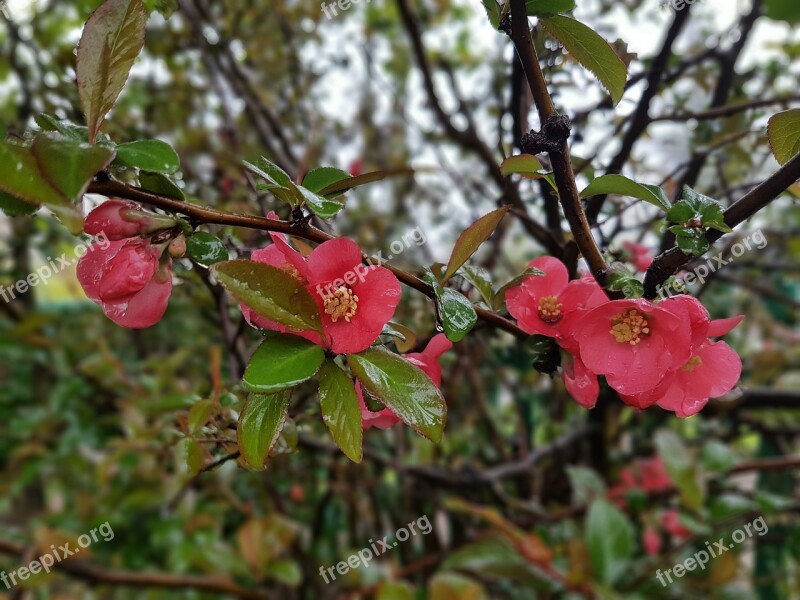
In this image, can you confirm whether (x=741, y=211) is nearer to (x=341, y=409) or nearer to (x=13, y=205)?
(x=341, y=409)

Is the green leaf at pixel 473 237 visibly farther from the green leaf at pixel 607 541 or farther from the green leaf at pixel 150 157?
the green leaf at pixel 607 541

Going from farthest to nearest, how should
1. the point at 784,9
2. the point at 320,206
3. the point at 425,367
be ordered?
the point at 425,367, the point at 320,206, the point at 784,9

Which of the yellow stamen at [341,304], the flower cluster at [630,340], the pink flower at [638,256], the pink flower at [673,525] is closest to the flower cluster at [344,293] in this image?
the yellow stamen at [341,304]

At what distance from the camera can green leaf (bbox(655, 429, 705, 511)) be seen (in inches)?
42.1

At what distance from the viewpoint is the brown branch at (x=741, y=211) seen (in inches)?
11.8

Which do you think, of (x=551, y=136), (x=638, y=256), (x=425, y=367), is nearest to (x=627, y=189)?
(x=551, y=136)

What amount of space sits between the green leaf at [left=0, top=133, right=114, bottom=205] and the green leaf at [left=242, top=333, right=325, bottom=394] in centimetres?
11

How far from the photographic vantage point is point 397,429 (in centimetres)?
114

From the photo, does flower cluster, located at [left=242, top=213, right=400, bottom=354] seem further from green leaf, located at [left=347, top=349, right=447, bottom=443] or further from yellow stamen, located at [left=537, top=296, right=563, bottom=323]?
yellow stamen, located at [left=537, top=296, right=563, bottom=323]

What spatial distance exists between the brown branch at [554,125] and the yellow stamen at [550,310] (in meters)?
0.04

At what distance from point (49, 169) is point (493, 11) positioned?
0.87 ft

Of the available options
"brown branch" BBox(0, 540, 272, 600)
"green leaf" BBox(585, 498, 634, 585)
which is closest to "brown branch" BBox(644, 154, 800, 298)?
"green leaf" BBox(585, 498, 634, 585)

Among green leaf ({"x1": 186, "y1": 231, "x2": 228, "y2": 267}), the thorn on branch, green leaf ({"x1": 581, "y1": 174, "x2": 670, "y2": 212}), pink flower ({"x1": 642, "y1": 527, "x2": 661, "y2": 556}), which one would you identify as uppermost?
green leaf ({"x1": 186, "y1": 231, "x2": 228, "y2": 267})

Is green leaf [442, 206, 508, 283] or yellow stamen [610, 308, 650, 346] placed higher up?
green leaf [442, 206, 508, 283]
